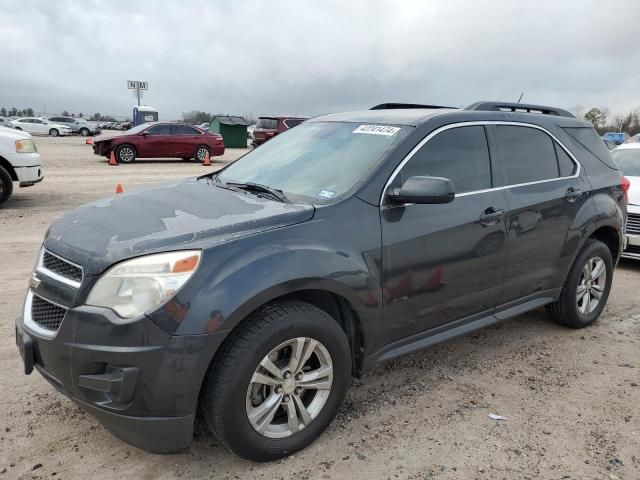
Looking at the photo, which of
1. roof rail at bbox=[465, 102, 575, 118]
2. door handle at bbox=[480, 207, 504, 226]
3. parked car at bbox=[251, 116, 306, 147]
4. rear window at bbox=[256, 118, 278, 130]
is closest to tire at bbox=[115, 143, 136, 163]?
parked car at bbox=[251, 116, 306, 147]

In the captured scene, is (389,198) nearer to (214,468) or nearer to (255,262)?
(255,262)

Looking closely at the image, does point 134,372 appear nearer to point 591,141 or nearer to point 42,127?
point 591,141

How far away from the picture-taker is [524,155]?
399 cm

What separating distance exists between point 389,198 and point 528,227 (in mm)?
1338

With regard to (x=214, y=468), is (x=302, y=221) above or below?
above

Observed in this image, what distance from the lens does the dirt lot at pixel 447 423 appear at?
2.73 meters

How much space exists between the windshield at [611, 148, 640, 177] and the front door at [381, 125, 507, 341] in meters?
5.19

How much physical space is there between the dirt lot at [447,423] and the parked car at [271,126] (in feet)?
67.4

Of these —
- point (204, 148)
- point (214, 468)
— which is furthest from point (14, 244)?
point (204, 148)

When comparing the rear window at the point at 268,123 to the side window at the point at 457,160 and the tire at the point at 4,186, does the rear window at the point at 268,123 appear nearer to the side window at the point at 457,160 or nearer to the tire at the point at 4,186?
the tire at the point at 4,186

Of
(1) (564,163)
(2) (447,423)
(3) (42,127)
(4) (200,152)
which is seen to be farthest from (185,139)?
(3) (42,127)

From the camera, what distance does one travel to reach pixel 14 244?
6.96m

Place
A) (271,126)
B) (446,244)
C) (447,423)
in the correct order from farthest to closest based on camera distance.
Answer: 1. (271,126)
2. (446,244)
3. (447,423)

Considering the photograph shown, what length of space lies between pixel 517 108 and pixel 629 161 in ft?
15.7
